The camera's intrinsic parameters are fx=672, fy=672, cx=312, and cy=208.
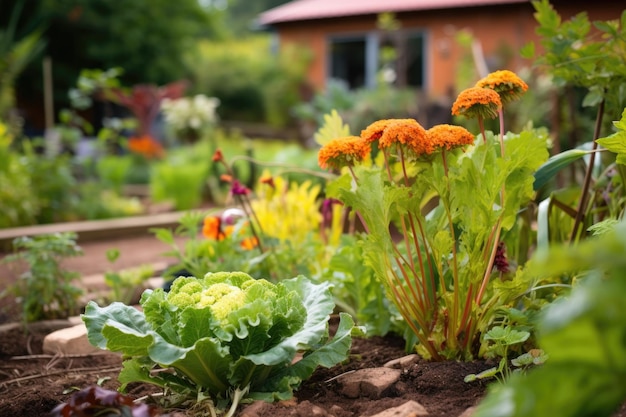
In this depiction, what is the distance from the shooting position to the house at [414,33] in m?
12.7

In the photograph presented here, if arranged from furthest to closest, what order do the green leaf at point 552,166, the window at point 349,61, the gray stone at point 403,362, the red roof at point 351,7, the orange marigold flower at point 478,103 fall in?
the window at point 349,61 < the red roof at point 351,7 < the green leaf at point 552,166 < the gray stone at point 403,362 < the orange marigold flower at point 478,103

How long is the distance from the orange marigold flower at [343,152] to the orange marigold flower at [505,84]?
382mm

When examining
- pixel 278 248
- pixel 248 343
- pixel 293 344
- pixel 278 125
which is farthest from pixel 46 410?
pixel 278 125

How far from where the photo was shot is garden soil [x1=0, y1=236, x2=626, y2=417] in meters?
1.72

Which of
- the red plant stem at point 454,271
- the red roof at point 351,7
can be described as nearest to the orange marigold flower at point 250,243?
the red plant stem at point 454,271

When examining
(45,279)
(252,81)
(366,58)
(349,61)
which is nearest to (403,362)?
(45,279)

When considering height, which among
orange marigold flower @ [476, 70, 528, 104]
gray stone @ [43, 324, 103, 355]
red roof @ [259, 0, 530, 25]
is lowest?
gray stone @ [43, 324, 103, 355]

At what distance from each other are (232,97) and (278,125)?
2443 mm

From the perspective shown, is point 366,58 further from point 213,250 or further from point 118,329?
point 118,329

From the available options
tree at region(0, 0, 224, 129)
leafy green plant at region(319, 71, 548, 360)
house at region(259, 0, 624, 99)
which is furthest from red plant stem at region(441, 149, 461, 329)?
tree at region(0, 0, 224, 129)

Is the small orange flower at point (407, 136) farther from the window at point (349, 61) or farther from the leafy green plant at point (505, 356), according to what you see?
the window at point (349, 61)

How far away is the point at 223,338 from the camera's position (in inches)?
65.7

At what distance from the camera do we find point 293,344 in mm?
1663

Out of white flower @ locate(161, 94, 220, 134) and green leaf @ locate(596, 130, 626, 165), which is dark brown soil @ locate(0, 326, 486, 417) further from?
white flower @ locate(161, 94, 220, 134)
